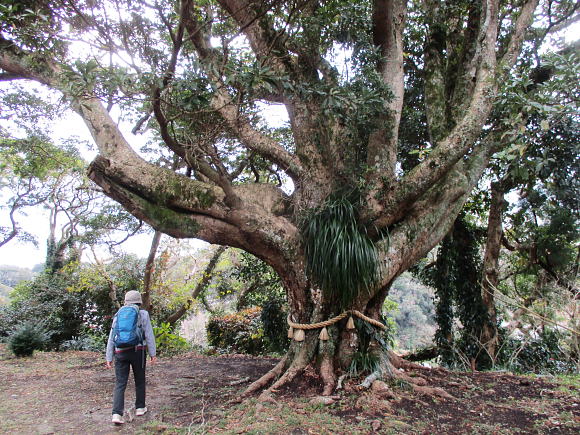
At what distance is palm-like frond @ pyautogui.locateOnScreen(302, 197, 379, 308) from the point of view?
13.8 feet

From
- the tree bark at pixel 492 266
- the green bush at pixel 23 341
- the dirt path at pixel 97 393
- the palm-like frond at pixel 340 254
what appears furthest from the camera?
the green bush at pixel 23 341

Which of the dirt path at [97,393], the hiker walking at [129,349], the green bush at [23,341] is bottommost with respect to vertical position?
the dirt path at [97,393]

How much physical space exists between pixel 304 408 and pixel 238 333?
19.8ft

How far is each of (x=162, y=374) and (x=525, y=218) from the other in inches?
310

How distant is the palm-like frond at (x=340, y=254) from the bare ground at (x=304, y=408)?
1004 mm

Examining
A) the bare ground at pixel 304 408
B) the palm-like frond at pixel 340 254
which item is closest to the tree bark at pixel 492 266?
the bare ground at pixel 304 408

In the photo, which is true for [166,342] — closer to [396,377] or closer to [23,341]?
[23,341]

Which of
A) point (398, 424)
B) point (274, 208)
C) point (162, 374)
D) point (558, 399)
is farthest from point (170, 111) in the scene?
point (558, 399)

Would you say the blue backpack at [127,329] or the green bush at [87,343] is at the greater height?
the blue backpack at [127,329]

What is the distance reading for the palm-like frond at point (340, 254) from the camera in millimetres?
4191

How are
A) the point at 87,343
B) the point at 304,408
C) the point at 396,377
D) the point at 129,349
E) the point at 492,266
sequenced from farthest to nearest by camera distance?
the point at 87,343 → the point at 492,266 → the point at 396,377 → the point at 129,349 → the point at 304,408

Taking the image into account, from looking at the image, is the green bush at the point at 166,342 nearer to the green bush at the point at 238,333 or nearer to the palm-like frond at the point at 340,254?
the green bush at the point at 238,333

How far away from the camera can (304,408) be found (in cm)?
349

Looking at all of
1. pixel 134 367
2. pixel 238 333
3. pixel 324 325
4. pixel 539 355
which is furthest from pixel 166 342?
pixel 539 355
